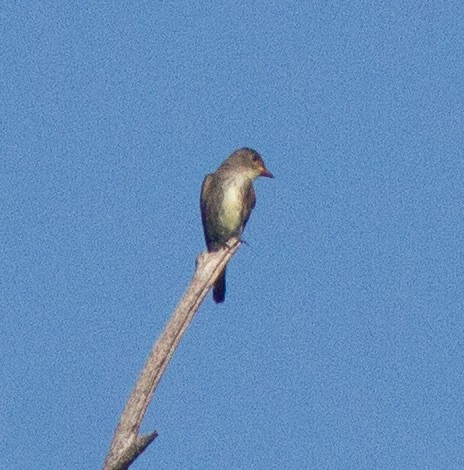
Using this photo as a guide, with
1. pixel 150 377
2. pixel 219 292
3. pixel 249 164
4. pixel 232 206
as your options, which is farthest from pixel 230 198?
pixel 150 377

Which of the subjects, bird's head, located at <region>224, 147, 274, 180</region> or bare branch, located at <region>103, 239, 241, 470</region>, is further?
bird's head, located at <region>224, 147, 274, 180</region>

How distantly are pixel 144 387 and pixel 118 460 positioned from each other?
50cm

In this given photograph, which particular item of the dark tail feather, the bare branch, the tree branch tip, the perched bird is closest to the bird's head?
the perched bird

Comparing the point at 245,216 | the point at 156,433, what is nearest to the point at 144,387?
the point at 156,433

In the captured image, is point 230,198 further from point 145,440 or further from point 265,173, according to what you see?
point 145,440

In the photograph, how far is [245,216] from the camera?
51.4 feet

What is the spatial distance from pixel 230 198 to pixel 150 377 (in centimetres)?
569

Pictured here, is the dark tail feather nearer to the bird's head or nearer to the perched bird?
the perched bird

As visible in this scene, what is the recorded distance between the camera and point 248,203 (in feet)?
51.6

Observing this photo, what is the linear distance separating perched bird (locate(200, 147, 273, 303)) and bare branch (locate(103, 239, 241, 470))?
485cm

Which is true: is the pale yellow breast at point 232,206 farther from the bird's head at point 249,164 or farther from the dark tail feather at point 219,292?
the dark tail feather at point 219,292

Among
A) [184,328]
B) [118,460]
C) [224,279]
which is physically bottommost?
[118,460]

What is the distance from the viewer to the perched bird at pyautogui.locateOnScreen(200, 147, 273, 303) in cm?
1562

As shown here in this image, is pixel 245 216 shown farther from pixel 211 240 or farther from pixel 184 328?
pixel 184 328
